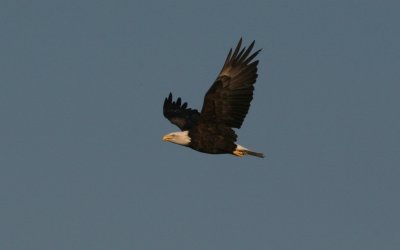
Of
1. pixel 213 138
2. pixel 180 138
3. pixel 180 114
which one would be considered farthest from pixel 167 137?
pixel 180 114

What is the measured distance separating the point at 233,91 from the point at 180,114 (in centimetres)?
435

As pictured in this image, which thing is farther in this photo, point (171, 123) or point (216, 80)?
point (171, 123)

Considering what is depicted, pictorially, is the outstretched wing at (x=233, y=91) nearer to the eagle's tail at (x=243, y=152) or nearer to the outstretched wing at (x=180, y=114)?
the eagle's tail at (x=243, y=152)

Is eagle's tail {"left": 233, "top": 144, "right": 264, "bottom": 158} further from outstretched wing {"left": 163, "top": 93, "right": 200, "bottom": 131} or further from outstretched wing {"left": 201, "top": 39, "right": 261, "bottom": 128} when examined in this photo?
outstretched wing {"left": 163, "top": 93, "right": 200, "bottom": 131}

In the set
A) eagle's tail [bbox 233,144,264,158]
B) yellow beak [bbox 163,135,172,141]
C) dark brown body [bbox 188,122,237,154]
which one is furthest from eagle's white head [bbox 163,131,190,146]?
eagle's tail [bbox 233,144,264,158]

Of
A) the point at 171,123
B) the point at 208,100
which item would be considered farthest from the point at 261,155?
the point at 171,123

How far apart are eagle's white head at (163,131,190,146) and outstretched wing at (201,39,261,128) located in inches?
35.5

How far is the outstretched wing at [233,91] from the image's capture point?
23.3m

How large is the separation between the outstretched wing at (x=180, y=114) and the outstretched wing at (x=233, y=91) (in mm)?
2445

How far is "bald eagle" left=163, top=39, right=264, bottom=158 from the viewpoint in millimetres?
23375

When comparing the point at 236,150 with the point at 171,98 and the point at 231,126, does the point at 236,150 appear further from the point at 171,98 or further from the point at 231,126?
the point at 171,98

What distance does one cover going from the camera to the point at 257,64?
77.7 feet

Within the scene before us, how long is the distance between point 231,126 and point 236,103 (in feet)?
2.04

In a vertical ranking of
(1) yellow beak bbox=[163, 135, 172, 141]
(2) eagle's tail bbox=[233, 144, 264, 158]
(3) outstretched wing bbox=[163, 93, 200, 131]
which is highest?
(3) outstretched wing bbox=[163, 93, 200, 131]
